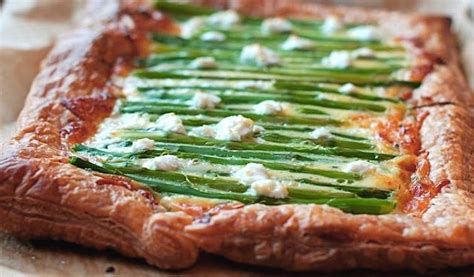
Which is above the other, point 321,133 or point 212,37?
point 212,37

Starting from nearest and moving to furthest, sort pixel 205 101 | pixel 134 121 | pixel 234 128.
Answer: pixel 234 128
pixel 134 121
pixel 205 101

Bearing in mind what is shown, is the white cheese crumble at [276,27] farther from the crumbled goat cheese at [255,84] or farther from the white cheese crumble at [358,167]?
the white cheese crumble at [358,167]

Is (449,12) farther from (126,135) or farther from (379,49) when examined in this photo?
(126,135)

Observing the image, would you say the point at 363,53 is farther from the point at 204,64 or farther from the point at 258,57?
the point at 204,64

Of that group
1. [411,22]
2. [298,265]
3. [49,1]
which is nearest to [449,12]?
[411,22]

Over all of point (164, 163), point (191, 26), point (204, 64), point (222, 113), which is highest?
point (191, 26)

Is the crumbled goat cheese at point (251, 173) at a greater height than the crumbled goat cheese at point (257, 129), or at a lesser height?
lesser

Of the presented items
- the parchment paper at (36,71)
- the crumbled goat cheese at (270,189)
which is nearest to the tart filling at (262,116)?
the crumbled goat cheese at (270,189)

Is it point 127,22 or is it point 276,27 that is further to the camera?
point 276,27

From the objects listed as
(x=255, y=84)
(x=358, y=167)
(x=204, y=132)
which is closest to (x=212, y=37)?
(x=255, y=84)
